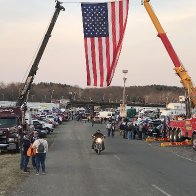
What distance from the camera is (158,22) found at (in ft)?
124

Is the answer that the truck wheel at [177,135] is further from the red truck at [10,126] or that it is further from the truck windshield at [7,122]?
the truck windshield at [7,122]

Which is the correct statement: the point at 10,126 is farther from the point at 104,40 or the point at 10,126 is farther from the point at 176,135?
the point at 176,135

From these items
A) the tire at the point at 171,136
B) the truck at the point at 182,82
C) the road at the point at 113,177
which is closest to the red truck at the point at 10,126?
the road at the point at 113,177

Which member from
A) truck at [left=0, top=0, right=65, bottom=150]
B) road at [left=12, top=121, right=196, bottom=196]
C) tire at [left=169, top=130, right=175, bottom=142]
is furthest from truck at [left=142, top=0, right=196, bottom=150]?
road at [left=12, top=121, right=196, bottom=196]

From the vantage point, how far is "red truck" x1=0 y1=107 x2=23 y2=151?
30.5 meters

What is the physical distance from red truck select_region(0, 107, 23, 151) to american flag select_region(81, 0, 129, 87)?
5.48 m

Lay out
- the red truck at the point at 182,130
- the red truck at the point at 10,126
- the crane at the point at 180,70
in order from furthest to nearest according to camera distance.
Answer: the crane at the point at 180,70
the red truck at the point at 182,130
the red truck at the point at 10,126

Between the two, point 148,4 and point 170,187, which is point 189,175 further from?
point 148,4

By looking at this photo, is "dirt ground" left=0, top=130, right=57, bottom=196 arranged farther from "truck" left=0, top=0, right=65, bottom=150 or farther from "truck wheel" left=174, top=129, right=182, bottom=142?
"truck wheel" left=174, top=129, right=182, bottom=142

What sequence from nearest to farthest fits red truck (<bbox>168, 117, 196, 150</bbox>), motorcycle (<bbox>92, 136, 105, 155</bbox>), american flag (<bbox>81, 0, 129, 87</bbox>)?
motorcycle (<bbox>92, 136, 105, 155</bbox>) < american flag (<bbox>81, 0, 129, 87</bbox>) < red truck (<bbox>168, 117, 196, 150</bbox>)

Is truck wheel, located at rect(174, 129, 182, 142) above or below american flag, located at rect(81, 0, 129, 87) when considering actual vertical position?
below

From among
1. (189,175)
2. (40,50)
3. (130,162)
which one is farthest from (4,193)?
(40,50)

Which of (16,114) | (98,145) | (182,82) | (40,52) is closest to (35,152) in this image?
(98,145)

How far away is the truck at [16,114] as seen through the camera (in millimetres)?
30484
